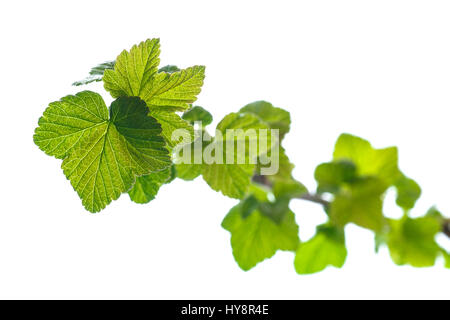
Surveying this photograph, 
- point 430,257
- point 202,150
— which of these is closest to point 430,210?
point 430,257

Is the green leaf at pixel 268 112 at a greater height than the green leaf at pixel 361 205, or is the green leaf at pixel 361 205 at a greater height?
the green leaf at pixel 268 112

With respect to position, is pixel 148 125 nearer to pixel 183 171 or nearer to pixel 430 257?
pixel 183 171

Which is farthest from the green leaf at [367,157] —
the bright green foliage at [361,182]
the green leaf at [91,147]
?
the green leaf at [91,147]

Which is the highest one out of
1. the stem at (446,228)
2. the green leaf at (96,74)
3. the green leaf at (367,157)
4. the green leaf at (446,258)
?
the green leaf at (96,74)

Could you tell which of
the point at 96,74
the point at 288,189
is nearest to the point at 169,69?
the point at 96,74

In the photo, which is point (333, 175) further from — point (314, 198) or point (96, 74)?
point (96, 74)

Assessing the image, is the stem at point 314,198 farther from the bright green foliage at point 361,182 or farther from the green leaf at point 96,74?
the green leaf at point 96,74

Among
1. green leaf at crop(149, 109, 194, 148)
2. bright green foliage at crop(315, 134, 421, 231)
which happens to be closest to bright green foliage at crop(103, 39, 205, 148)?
green leaf at crop(149, 109, 194, 148)
